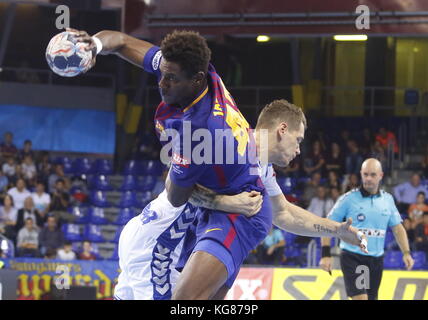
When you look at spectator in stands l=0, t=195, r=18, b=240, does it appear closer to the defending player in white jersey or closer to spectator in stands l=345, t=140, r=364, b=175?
spectator in stands l=345, t=140, r=364, b=175

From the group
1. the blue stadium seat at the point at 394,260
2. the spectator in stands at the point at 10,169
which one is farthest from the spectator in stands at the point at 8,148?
the blue stadium seat at the point at 394,260

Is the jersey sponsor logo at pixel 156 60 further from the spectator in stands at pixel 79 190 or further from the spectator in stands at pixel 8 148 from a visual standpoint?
the spectator in stands at pixel 8 148

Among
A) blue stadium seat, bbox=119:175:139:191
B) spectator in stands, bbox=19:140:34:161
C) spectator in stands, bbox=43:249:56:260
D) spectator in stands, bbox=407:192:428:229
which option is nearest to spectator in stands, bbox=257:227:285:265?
spectator in stands, bbox=407:192:428:229

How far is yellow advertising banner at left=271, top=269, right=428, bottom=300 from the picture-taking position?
1277 cm

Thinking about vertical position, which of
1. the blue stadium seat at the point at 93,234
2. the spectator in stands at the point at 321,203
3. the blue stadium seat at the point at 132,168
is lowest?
the blue stadium seat at the point at 93,234

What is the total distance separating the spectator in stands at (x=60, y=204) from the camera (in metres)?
18.3

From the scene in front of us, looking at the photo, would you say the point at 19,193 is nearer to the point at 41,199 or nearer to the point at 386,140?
the point at 41,199

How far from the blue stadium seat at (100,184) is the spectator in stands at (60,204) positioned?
60.2 inches

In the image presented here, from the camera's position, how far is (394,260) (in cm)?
1573

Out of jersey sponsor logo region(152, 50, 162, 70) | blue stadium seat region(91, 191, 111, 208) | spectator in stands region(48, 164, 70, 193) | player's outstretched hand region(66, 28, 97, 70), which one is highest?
player's outstretched hand region(66, 28, 97, 70)

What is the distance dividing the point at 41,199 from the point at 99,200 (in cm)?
179

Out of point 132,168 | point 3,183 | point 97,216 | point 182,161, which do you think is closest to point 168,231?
point 182,161

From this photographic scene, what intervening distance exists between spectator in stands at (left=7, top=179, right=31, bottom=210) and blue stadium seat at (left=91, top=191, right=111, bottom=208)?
6.44 feet
